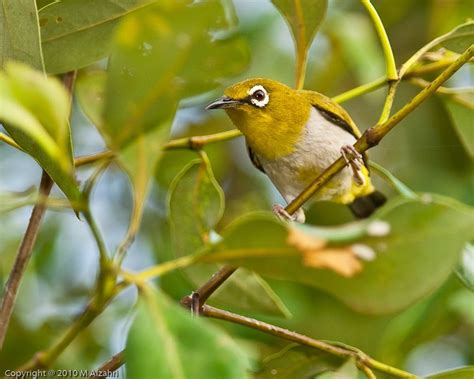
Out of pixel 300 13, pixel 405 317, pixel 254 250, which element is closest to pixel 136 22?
pixel 254 250

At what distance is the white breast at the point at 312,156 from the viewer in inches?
147

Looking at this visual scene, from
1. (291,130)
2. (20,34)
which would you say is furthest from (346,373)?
(291,130)

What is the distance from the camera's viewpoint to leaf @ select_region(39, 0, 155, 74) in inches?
95.7

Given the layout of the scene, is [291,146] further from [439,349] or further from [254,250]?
[254,250]

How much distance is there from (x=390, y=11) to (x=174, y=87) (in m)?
4.09

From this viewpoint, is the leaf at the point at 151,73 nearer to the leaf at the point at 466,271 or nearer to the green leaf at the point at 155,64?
the green leaf at the point at 155,64

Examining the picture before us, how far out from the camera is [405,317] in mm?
3900

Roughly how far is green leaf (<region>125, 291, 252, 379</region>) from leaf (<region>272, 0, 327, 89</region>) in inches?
52.9

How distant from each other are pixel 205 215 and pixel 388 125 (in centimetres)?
84

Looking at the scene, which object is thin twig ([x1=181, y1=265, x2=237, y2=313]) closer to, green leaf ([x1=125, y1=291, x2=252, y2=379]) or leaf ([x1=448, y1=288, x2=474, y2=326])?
green leaf ([x1=125, y1=291, x2=252, y2=379])

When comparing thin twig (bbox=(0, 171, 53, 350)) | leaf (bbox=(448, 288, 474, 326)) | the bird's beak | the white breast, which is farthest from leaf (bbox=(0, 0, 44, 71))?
leaf (bbox=(448, 288, 474, 326))

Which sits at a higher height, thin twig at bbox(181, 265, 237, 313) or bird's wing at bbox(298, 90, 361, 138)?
thin twig at bbox(181, 265, 237, 313)

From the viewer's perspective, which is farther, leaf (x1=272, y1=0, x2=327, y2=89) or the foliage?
leaf (x1=272, y1=0, x2=327, y2=89)


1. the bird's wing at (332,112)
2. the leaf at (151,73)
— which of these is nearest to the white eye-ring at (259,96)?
the bird's wing at (332,112)
